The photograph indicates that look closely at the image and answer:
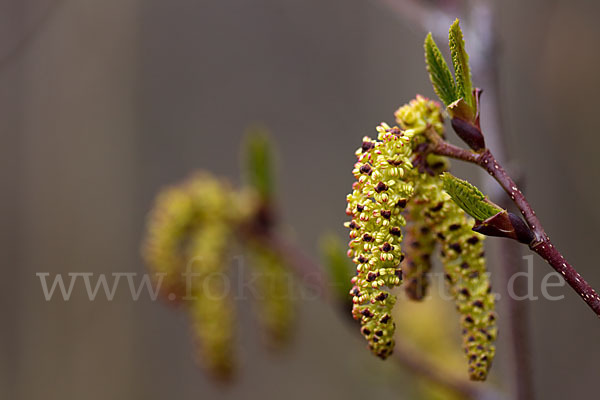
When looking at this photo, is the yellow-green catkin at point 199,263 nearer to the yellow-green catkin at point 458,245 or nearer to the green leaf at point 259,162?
the green leaf at point 259,162

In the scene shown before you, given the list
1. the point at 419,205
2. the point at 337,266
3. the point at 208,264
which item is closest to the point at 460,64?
the point at 419,205

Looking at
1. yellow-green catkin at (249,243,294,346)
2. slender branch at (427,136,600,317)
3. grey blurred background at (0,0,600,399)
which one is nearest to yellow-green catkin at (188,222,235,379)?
yellow-green catkin at (249,243,294,346)

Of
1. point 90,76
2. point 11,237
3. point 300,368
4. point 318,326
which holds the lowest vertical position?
point 300,368

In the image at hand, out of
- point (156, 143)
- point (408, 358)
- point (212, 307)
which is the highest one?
point (156, 143)

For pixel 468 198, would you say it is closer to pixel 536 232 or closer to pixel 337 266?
pixel 536 232

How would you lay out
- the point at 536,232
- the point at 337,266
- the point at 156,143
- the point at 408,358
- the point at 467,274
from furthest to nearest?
the point at 156,143 < the point at 408,358 < the point at 337,266 < the point at 467,274 < the point at 536,232

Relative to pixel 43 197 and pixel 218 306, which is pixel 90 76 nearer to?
pixel 43 197

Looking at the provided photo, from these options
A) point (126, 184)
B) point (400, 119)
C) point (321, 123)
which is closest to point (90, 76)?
point (126, 184)
